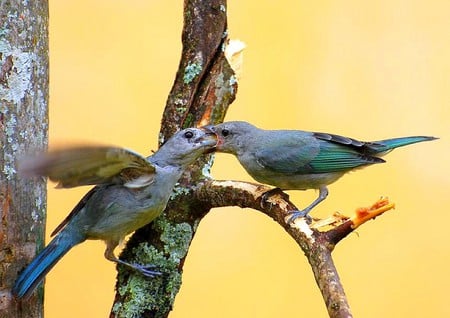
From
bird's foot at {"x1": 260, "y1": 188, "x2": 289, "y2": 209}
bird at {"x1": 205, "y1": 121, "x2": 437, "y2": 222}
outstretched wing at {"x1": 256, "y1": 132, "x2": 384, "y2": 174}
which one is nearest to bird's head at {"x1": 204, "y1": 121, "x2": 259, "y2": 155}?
bird at {"x1": 205, "y1": 121, "x2": 437, "y2": 222}

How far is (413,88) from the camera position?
12.6 feet

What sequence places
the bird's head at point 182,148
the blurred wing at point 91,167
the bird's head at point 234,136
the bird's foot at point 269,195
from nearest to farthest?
the blurred wing at point 91,167, the bird's foot at point 269,195, the bird's head at point 182,148, the bird's head at point 234,136

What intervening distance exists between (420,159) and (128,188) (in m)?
1.67

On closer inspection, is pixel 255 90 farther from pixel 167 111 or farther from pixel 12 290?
pixel 12 290

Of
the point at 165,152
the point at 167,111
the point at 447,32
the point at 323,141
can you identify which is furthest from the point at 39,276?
the point at 447,32

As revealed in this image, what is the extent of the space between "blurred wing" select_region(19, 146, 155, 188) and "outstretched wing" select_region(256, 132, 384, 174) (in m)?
0.45

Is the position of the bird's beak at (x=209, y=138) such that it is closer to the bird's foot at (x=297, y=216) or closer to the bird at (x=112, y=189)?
the bird at (x=112, y=189)

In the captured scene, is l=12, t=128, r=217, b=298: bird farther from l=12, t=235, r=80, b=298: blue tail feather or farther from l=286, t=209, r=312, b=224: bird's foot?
l=286, t=209, r=312, b=224: bird's foot

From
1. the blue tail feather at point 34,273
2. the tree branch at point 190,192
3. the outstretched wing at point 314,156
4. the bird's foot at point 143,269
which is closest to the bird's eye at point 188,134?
the tree branch at point 190,192

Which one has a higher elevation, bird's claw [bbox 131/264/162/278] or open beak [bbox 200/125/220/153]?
open beak [bbox 200/125/220/153]

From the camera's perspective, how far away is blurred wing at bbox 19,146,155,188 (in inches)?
86.4

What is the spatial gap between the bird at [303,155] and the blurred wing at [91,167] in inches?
15.0

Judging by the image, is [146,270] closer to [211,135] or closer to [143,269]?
[143,269]

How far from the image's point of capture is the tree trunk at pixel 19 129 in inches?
91.7
